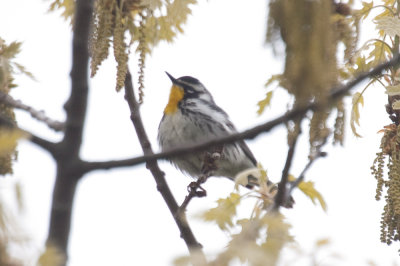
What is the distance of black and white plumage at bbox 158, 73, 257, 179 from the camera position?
5160 mm

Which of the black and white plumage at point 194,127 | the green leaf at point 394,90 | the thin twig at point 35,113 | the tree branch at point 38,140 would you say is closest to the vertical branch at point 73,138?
the tree branch at point 38,140

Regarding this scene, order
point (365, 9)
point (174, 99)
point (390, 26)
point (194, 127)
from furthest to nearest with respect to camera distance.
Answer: point (174, 99), point (194, 127), point (365, 9), point (390, 26)

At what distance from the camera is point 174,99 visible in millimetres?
5469

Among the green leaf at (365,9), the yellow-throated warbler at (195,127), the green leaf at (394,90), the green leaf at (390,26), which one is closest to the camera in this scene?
the green leaf at (394,90)

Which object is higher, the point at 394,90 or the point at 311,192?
the point at 394,90

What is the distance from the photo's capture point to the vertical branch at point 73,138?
Answer: 1.48 m

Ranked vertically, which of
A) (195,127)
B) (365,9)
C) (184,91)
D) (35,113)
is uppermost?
(184,91)

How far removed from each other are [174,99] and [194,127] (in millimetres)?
409

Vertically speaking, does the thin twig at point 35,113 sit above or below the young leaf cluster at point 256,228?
above

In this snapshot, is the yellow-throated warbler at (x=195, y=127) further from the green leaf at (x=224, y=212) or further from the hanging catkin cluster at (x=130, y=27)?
the green leaf at (x=224, y=212)

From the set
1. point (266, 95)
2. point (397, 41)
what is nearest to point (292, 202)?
point (266, 95)

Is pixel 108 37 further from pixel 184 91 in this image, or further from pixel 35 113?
pixel 184 91

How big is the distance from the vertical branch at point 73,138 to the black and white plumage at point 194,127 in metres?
3.44

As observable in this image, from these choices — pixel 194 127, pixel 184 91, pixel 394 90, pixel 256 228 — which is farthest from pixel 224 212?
pixel 184 91
